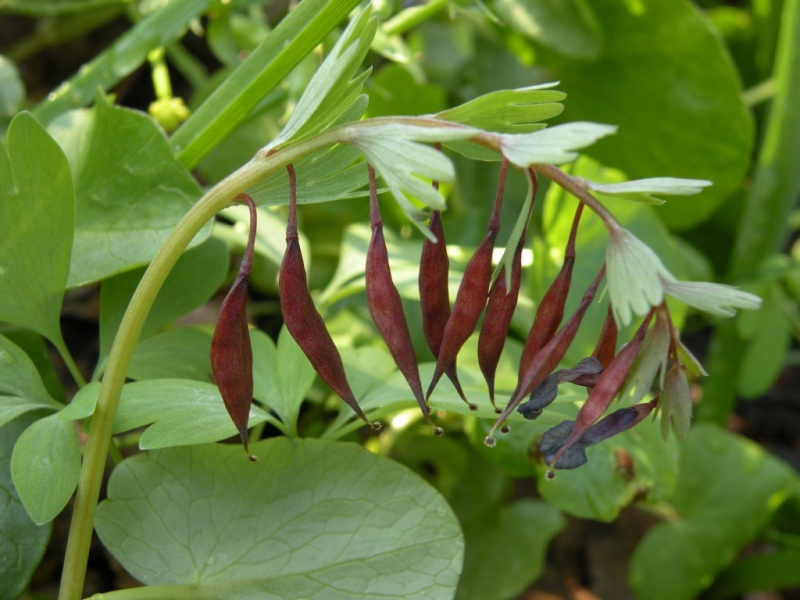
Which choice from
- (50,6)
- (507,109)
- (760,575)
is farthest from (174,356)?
(760,575)

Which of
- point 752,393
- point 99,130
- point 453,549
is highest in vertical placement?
point 99,130

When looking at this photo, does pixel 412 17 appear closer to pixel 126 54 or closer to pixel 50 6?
pixel 126 54

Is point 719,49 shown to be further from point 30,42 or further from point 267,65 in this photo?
point 30,42

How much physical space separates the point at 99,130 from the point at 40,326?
0.21 meters

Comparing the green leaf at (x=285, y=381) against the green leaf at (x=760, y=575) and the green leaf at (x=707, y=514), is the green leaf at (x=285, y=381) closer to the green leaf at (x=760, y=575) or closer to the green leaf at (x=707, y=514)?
the green leaf at (x=707, y=514)

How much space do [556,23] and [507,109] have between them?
90cm

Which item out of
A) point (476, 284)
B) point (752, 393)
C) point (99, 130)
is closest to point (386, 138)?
point (476, 284)

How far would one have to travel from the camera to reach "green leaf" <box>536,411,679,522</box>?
2.66 ft

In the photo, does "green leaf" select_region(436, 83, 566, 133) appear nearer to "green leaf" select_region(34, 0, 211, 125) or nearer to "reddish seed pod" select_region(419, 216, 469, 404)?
"reddish seed pod" select_region(419, 216, 469, 404)

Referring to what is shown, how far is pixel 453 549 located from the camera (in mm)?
649

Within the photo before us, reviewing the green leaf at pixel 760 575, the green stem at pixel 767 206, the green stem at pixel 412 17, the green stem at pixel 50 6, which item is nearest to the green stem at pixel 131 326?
the green stem at pixel 412 17

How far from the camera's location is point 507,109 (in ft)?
1.76

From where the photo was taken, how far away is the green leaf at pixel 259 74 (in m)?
0.72

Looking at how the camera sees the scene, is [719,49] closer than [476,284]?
No
